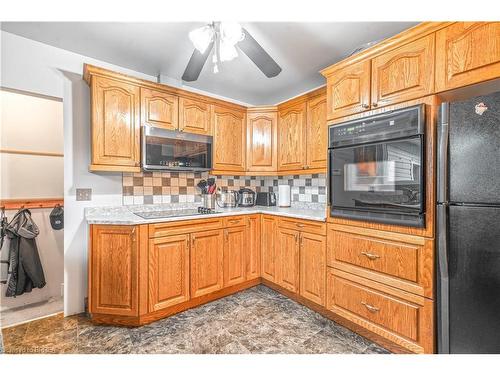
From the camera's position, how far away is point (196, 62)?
170cm

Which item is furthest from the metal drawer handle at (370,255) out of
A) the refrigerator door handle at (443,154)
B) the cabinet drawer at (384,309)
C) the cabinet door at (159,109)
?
the cabinet door at (159,109)

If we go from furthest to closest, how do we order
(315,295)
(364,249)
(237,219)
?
(237,219)
(315,295)
(364,249)

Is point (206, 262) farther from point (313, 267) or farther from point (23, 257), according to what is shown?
point (23, 257)

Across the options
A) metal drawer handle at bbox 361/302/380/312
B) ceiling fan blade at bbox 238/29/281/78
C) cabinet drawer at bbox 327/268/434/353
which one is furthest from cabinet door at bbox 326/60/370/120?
metal drawer handle at bbox 361/302/380/312

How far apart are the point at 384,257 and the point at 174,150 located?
2010 millimetres

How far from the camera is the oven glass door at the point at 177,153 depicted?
2.22 metres

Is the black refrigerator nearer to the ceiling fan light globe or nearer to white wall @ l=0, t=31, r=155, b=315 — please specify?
the ceiling fan light globe

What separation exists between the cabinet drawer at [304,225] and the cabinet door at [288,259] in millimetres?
50

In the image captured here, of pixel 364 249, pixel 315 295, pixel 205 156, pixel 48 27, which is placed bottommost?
pixel 315 295

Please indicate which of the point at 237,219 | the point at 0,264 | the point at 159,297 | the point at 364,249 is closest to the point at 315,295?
the point at 364,249
